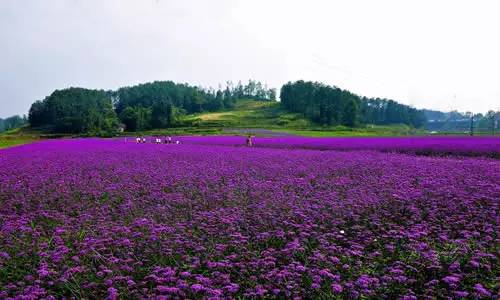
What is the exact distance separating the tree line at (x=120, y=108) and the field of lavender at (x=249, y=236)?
241ft

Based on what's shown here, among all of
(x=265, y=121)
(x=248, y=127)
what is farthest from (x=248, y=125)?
(x=265, y=121)

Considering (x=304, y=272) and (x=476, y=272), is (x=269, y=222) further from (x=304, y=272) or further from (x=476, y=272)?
(x=476, y=272)

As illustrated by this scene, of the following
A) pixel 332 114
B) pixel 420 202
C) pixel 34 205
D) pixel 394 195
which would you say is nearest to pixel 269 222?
pixel 394 195

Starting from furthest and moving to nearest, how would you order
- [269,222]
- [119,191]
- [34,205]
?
[119,191] < [34,205] < [269,222]

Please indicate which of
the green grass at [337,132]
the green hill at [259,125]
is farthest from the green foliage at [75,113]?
the green grass at [337,132]

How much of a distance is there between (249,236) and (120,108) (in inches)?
6463

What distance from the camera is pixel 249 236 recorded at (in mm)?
5988

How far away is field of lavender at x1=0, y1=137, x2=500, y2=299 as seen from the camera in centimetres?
451

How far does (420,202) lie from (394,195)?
28.1 inches

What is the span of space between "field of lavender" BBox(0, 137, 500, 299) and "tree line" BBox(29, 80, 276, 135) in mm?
73330

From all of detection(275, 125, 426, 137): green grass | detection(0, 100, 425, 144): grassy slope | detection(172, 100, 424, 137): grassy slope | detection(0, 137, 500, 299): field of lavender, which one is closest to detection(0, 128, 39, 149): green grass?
detection(0, 100, 425, 144): grassy slope

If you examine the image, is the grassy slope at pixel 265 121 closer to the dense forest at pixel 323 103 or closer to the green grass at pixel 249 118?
the green grass at pixel 249 118

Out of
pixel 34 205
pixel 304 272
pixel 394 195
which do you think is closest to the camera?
pixel 304 272

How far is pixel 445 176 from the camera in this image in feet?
37.1
